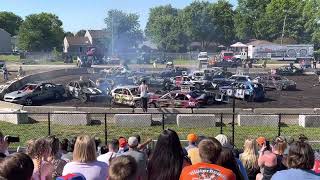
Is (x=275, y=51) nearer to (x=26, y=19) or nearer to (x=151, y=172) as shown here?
(x=26, y=19)

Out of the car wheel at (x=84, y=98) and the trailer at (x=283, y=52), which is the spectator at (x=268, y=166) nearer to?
the car wheel at (x=84, y=98)

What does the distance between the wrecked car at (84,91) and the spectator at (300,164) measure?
29.2 m

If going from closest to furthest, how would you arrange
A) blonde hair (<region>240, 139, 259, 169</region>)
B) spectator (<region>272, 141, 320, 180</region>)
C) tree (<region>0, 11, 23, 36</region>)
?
spectator (<region>272, 141, 320, 180</region>)
blonde hair (<region>240, 139, 259, 169</region>)
tree (<region>0, 11, 23, 36</region>)

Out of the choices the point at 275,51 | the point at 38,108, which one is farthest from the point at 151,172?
the point at 275,51

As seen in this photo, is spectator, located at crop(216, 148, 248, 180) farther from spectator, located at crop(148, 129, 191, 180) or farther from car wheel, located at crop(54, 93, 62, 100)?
car wheel, located at crop(54, 93, 62, 100)

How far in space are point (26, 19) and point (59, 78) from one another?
6160cm

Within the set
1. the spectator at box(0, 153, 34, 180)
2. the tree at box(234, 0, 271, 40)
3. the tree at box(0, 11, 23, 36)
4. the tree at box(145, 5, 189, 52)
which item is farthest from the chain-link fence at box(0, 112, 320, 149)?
the tree at box(0, 11, 23, 36)

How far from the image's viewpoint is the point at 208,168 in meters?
5.34

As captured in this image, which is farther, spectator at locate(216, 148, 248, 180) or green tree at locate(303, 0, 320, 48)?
green tree at locate(303, 0, 320, 48)

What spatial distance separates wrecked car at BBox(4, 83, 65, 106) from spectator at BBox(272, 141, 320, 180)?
2949 centimetres

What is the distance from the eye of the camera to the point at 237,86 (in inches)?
1406

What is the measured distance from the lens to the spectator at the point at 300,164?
17.0 feet

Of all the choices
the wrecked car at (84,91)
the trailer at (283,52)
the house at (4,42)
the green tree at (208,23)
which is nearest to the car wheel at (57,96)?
the wrecked car at (84,91)

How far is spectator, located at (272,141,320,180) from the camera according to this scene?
5.20m
